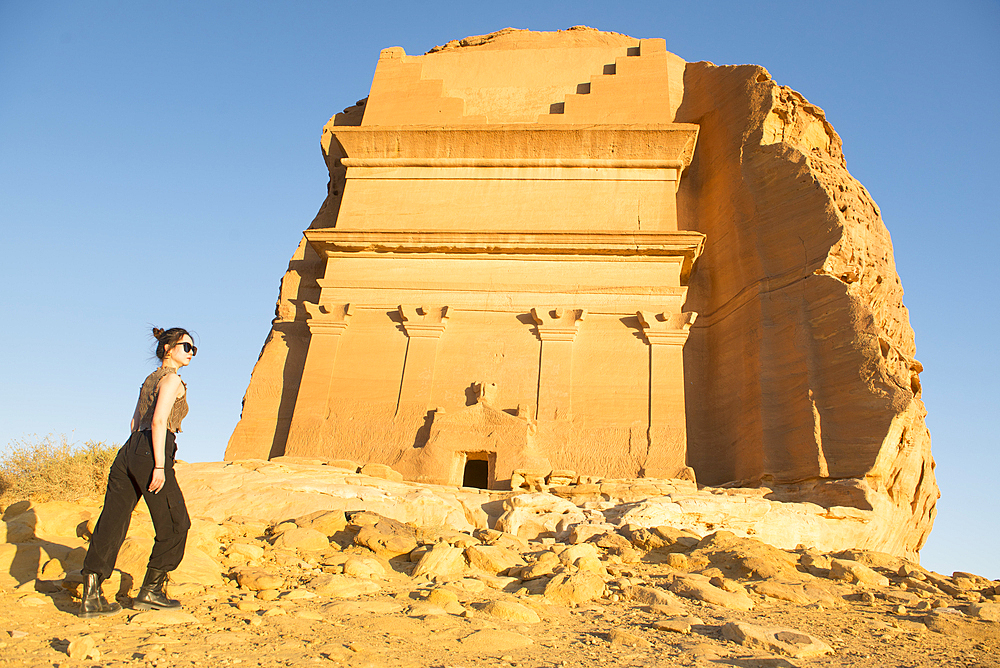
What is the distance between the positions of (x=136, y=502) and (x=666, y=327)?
9.51 m

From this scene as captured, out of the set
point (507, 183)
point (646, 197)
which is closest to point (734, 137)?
point (646, 197)

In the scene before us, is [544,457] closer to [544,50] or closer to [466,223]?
[466,223]

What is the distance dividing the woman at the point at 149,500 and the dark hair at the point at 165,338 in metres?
0.15

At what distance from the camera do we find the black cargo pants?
3.99 m

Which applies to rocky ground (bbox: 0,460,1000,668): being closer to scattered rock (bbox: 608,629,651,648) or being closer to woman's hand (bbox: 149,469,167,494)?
scattered rock (bbox: 608,629,651,648)

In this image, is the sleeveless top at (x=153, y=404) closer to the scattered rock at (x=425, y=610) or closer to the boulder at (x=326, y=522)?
the scattered rock at (x=425, y=610)

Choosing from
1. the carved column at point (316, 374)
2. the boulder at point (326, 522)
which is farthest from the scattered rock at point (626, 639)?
the carved column at point (316, 374)

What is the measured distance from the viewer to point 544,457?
36.7 ft

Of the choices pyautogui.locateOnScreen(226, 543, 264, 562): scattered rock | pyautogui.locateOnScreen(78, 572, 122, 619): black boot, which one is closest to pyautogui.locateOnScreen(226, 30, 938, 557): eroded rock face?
pyautogui.locateOnScreen(226, 543, 264, 562): scattered rock

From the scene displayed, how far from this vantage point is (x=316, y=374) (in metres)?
12.5

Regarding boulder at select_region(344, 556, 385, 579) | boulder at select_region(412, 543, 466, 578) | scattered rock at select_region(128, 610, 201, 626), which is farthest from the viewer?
boulder at select_region(412, 543, 466, 578)

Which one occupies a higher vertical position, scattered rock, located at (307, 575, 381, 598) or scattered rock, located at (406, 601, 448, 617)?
scattered rock, located at (307, 575, 381, 598)

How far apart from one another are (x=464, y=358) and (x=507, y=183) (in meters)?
4.02

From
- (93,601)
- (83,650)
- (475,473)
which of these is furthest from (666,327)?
(83,650)
